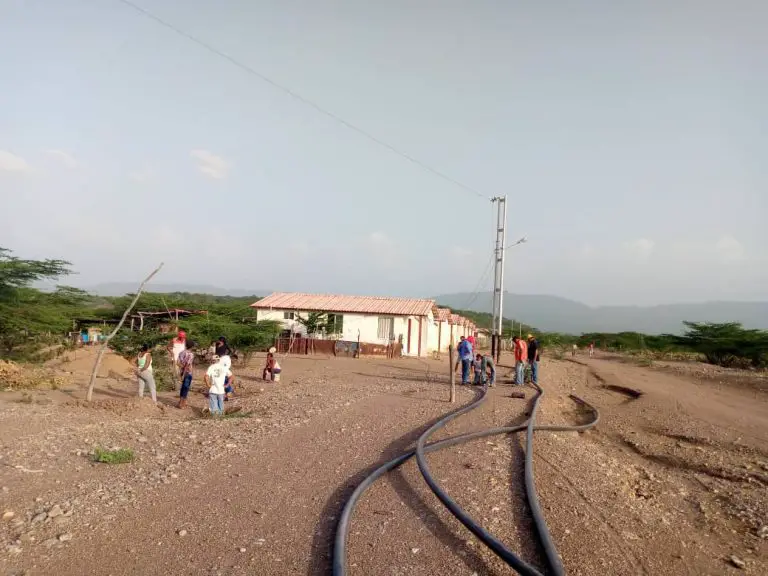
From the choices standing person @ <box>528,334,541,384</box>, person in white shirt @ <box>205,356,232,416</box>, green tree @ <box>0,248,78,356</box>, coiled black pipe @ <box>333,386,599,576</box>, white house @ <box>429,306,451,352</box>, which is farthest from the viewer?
white house @ <box>429,306,451,352</box>

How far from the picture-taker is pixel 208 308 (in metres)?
27.7

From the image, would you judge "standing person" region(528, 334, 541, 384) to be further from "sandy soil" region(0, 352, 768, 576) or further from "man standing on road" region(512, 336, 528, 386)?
"sandy soil" region(0, 352, 768, 576)

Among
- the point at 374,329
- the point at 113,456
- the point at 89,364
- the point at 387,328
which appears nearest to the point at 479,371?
the point at 113,456

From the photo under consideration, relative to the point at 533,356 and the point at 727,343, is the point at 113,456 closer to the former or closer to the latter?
the point at 533,356

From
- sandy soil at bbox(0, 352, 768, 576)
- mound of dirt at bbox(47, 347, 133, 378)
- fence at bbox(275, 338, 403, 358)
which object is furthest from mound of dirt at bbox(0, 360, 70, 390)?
fence at bbox(275, 338, 403, 358)

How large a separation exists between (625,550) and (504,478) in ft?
6.50

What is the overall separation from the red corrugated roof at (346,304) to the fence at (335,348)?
93.4 inches

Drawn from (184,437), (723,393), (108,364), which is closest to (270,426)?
(184,437)

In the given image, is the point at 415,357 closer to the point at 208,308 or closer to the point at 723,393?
the point at 208,308

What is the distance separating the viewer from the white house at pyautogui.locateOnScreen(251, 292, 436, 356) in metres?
32.1

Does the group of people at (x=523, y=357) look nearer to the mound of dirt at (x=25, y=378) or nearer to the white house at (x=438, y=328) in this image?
the mound of dirt at (x=25, y=378)

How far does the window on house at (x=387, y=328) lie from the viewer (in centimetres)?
3222

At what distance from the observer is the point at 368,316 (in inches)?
1287

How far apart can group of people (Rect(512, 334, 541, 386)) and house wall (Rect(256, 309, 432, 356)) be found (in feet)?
45.1
